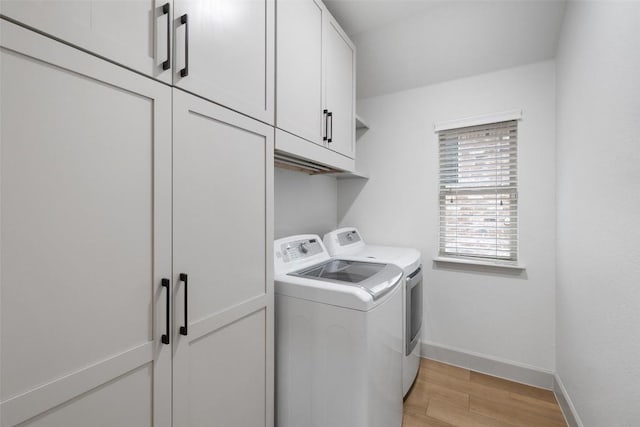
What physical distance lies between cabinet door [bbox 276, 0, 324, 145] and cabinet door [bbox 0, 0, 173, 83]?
22.0 inches

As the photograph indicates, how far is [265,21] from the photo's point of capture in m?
1.21

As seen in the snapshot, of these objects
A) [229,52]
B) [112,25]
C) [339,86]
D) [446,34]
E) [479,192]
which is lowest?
[479,192]

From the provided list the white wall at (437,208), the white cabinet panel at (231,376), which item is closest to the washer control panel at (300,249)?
the white cabinet panel at (231,376)

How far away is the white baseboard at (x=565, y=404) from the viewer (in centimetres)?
155

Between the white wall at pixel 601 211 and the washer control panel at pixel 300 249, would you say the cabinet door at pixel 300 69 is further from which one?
the white wall at pixel 601 211

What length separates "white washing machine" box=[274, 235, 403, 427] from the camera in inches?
47.2

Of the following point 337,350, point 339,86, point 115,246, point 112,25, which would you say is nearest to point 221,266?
point 115,246

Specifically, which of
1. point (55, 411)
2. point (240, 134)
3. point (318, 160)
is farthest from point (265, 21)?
point (55, 411)

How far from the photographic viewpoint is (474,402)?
187 cm

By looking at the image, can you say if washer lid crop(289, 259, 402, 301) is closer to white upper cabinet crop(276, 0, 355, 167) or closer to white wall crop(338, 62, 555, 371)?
white upper cabinet crop(276, 0, 355, 167)

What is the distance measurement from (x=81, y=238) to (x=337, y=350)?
1032 millimetres

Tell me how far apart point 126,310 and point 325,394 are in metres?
0.94

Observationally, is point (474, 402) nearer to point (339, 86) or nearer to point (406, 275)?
point (406, 275)

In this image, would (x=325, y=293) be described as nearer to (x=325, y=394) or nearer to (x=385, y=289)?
(x=385, y=289)
